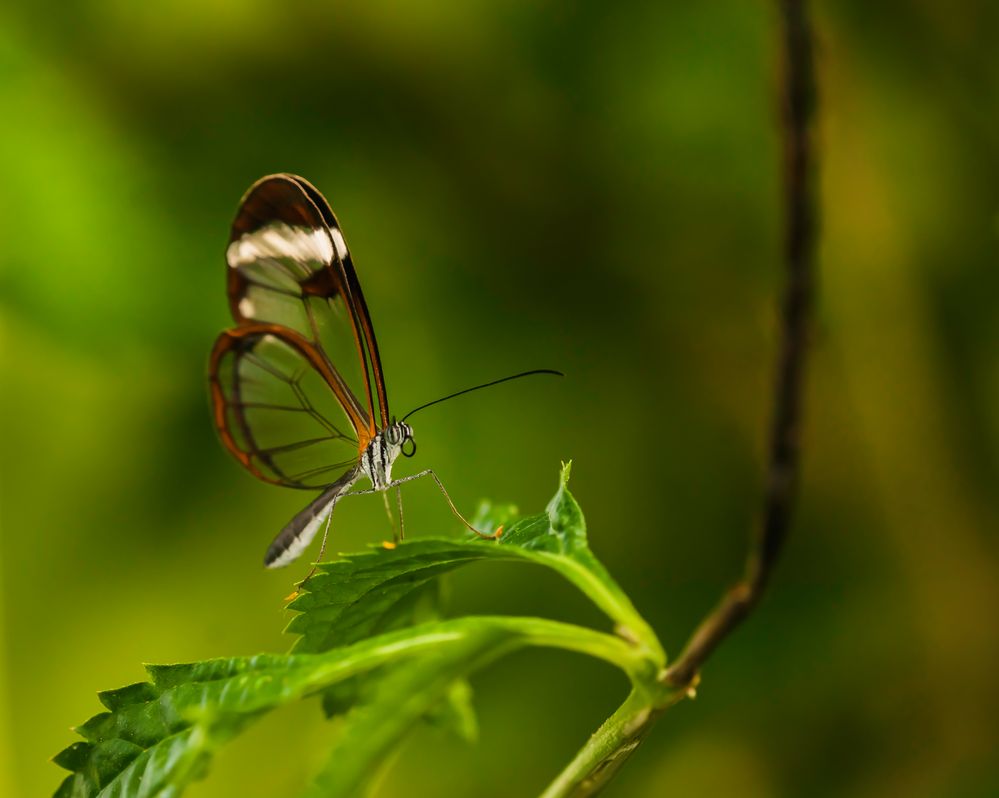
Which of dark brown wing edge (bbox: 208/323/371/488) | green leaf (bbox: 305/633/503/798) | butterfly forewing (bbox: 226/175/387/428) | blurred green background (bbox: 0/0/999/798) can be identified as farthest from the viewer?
blurred green background (bbox: 0/0/999/798)

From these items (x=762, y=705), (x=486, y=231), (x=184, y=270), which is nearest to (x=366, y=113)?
(x=486, y=231)

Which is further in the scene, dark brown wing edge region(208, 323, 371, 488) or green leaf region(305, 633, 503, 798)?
dark brown wing edge region(208, 323, 371, 488)

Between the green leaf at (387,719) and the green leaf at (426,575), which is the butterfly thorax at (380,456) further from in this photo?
the green leaf at (387,719)

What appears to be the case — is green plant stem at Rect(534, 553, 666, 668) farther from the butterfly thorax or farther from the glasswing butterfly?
the butterfly thorax

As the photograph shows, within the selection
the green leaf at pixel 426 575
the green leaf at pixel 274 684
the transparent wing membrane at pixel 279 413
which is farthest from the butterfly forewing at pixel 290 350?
the green leaf at pixel 274 684

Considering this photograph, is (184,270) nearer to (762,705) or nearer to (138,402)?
(138,402)

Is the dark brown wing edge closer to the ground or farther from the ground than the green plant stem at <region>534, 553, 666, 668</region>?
farther from the ground

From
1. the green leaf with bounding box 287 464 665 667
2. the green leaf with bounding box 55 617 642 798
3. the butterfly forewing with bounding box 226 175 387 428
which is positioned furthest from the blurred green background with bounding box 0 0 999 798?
the green leaf with bounding box 55 617 642 798
